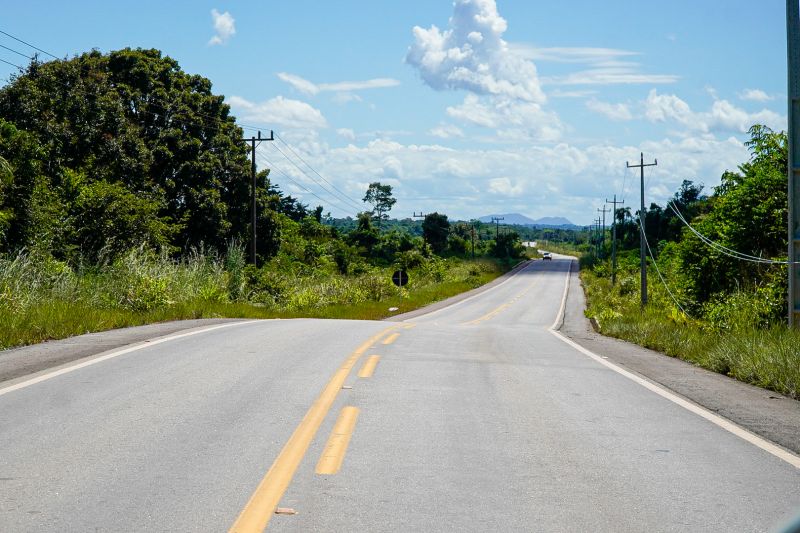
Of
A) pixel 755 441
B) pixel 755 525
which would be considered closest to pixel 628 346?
pixel 755 441

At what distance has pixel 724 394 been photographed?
9930mm

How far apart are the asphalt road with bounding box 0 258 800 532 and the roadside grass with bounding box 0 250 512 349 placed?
4704 millimetres

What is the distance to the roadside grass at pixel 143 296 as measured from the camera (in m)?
15.6

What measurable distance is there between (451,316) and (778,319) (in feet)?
93.9

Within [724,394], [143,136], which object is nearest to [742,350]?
[724,394]

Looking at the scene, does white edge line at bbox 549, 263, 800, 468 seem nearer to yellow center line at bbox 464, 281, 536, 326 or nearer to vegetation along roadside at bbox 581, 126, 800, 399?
vegetation along roadside at bbox 581, 126, 800, 399

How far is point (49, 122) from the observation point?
125 ft

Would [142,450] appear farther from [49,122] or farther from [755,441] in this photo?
[49,122]

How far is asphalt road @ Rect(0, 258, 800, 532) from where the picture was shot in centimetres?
495

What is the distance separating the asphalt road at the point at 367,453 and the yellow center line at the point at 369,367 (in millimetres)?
86

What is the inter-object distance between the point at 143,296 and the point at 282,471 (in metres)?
17.1

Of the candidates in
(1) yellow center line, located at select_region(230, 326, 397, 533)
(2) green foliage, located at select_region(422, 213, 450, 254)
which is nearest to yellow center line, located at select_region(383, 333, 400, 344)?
(1) yellow center line, located at select_region(230, 326, 397, 533)

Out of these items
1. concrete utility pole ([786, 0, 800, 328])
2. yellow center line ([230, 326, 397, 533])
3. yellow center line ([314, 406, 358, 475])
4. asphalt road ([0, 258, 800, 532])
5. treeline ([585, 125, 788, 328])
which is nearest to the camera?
yellow center line ([230, 326, 397, 533])

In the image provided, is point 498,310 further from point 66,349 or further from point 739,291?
point 66,349
